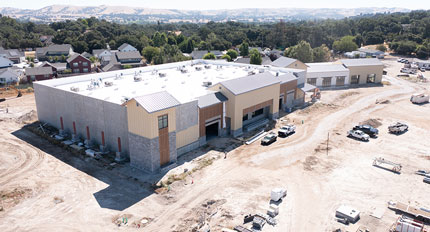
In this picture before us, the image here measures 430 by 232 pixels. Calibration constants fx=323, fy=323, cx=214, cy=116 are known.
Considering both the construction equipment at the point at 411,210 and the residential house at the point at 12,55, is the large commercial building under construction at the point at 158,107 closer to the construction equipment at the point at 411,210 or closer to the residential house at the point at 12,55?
the construction equipment at the point at 411,210

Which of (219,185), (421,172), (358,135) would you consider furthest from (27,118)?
(421,172)

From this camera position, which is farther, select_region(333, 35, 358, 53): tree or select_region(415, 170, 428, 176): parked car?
select_region(333, 35, 358, 53): tree

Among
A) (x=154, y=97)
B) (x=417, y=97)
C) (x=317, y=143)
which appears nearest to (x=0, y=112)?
(x=154, y=97)

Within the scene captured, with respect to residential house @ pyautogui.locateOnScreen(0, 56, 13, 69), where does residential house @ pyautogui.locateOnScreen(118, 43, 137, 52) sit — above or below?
above

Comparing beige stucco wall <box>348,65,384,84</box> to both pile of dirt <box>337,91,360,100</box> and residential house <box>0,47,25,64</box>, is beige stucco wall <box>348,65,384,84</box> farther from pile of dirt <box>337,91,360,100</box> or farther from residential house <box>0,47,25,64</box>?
residential house <box>0,47,25,64</box>

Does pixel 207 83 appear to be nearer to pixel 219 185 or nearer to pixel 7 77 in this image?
pixel 219 185

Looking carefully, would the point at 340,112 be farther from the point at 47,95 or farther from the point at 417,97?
the point at 47,95

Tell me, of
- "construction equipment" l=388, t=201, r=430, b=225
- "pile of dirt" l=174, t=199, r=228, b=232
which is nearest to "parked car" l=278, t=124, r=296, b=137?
"construction equipment" l=388, t=201, r=430, b=225
